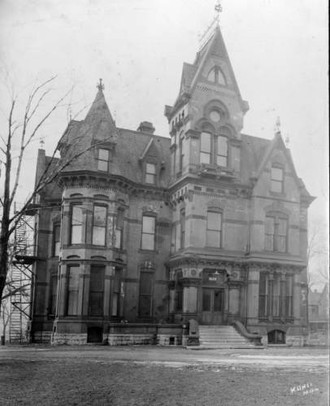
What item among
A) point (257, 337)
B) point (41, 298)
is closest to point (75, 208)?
point (41, 298)

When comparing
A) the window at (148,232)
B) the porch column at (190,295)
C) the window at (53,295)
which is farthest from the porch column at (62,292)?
the porch column at (190,295)

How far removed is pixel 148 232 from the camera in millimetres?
28719

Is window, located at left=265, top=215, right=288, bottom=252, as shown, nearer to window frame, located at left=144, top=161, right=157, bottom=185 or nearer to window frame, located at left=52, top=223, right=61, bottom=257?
window frame, located at left=144, top=161, right=157, bottom=185

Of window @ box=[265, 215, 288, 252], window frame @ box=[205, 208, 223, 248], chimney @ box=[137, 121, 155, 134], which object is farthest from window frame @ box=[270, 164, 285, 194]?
chimney @ box=[137, 121, 155, 134]

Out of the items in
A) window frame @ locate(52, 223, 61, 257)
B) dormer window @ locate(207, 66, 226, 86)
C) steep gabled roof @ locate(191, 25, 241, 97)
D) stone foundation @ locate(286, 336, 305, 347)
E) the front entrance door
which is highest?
steep gabled roof @ locate(191, 25, 241, 97)

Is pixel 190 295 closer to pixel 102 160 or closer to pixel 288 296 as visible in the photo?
pixel 288 296

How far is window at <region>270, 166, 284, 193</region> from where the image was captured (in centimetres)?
2861

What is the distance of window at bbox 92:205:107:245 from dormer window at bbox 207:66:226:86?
9.23 m

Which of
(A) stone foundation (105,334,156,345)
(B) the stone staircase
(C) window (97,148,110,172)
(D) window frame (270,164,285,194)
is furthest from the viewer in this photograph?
(D) window frame (270,164,285,194)

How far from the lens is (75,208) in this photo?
26500 mm

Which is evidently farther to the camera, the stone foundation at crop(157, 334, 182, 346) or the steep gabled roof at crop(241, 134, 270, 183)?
the steep gabled roof at crop(241, 134, 270, 183)

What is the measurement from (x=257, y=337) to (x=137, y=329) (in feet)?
18.7

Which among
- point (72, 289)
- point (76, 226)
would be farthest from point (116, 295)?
point (76, 226)

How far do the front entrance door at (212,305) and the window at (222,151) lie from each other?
685 cm
